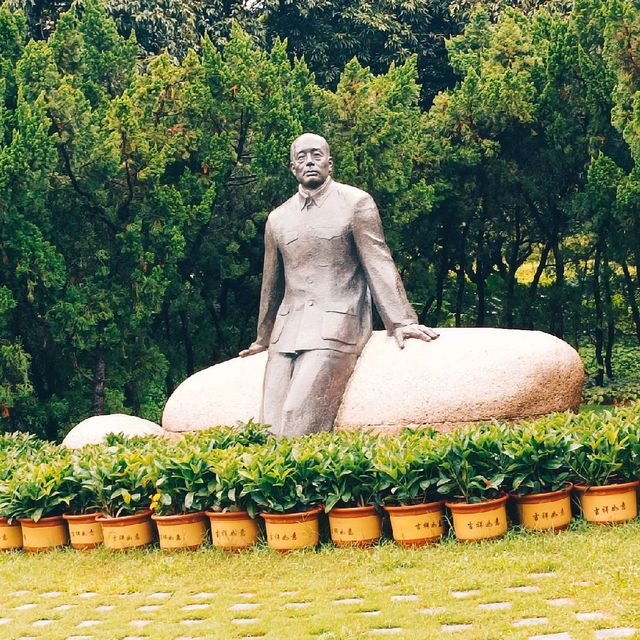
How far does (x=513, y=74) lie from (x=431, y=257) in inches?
133

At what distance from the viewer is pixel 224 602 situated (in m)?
5.42

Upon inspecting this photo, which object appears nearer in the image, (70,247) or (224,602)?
(224,602)

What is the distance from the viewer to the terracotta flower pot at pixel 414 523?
620 centimetres

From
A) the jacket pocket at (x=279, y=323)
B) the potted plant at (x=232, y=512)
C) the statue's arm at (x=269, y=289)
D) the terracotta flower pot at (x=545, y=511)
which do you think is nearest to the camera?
the terracotta flower pot at (x=545, y=511)

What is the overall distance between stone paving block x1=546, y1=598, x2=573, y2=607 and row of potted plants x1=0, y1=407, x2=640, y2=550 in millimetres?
1278

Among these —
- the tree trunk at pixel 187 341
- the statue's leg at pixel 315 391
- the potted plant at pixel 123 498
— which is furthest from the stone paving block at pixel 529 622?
the tree trunk at pixel 187 341

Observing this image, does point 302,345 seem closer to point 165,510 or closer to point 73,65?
point 165,510

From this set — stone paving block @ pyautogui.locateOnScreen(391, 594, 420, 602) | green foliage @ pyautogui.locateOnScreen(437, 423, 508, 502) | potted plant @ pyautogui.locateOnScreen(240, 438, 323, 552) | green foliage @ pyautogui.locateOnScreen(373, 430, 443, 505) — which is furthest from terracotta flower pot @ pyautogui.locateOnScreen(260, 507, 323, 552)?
stone paving block @ pyautogui.locateOnScreen(391, 594, 420, 602)

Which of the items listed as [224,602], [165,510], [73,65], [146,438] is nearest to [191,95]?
[73,65]

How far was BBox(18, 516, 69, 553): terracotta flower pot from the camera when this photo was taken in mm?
7000

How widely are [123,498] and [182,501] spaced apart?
44 cm

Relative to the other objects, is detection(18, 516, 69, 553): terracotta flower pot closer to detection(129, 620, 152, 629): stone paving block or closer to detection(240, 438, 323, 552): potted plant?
detection(240, 438, 323, 552): potted plant

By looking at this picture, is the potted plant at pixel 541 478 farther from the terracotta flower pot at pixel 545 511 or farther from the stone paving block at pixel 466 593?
the stone paving block at pixel 466 593

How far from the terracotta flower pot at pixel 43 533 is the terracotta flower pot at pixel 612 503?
353 cm
